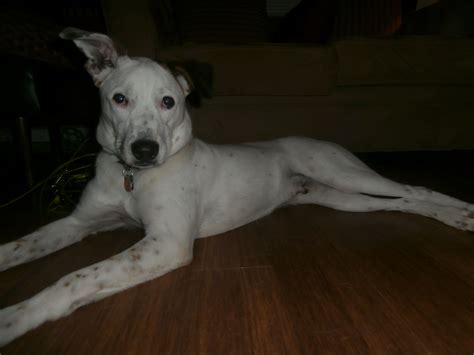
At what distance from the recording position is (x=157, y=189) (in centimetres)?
185

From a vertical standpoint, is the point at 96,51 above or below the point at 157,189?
above

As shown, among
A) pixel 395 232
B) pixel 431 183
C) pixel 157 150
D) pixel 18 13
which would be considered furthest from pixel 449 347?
pixel 18 13

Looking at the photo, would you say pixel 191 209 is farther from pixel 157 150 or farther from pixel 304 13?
pixel 304 13

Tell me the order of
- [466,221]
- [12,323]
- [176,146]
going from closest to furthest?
[12,323]
[176,146]
[466,221]

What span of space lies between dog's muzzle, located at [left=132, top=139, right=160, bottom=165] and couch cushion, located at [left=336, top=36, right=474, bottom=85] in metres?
2.63

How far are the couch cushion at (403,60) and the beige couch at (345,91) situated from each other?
0.03ft

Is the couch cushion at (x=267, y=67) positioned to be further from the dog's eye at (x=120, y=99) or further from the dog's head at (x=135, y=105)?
the dog's eye at (x=120, y=99)

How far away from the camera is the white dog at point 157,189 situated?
4.86 feet

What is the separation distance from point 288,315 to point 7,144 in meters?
6.57

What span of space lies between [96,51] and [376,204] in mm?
2315

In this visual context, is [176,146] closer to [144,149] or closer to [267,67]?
A: [144,149]

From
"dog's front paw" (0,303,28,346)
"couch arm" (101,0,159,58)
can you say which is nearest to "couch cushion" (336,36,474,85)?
"couch arm" (101,0,159,58)

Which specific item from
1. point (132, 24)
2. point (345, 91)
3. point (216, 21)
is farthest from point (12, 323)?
point (216, 21)

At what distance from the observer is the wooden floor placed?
1169 millimetres
